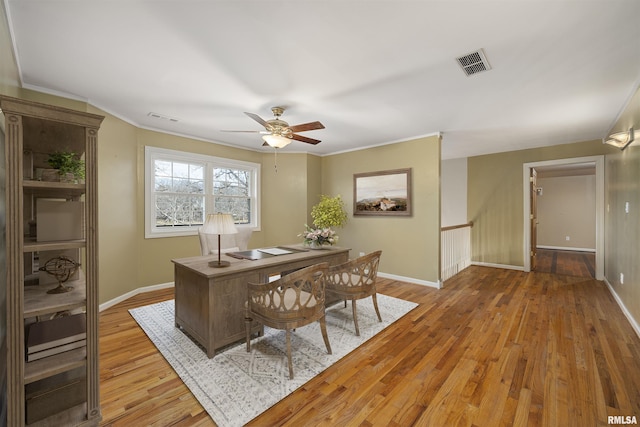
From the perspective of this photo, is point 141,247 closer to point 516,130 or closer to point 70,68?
point 70,68

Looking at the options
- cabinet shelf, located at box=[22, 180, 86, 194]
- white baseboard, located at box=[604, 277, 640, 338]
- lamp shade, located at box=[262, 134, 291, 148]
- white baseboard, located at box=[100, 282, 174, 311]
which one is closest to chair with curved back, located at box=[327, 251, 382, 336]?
lamp shade, located at box=[262, 134, 291, 148]

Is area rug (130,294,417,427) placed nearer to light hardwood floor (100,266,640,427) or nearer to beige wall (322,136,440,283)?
light hardwood floor (100,266,640,427)

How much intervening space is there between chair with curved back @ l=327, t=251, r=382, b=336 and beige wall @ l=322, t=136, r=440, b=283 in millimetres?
2009

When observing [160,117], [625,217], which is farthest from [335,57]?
[625,217]

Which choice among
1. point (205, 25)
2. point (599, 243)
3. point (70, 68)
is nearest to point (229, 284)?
point (205, 25)

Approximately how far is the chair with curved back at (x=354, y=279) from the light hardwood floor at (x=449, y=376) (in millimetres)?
466

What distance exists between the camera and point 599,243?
4.80m

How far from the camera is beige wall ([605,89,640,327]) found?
9.41 ft

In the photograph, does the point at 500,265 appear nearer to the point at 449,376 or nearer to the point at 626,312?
the point at 626,312

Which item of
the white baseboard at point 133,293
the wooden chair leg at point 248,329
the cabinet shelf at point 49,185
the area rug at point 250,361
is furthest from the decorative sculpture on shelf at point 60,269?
the white baseboard at point 133,293

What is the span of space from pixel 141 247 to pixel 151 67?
281cm

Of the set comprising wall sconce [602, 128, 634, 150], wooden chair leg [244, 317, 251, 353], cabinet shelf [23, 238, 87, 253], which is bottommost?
wooden chair leg [244, 317, 251, 353]

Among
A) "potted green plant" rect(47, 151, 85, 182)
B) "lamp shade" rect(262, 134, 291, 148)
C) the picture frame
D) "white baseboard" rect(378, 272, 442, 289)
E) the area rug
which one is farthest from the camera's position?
the picture frame

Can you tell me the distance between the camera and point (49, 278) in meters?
1.69
